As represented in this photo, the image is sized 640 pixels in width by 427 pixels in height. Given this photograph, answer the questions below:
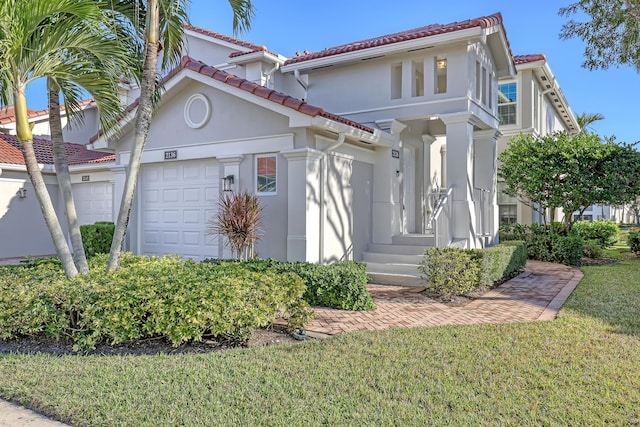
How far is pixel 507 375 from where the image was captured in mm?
4539

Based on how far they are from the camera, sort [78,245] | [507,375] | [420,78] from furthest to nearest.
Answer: [420,78] → [78,245] → [507,375]

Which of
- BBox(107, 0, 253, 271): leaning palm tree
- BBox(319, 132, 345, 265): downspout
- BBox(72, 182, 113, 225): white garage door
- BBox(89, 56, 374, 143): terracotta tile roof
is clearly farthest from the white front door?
BBox(72, 182, 113, 225): white garage door

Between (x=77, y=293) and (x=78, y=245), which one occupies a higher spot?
(x=78, y=245)

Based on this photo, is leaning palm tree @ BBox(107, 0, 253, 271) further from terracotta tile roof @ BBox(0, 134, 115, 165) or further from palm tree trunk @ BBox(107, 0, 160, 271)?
A: terracotta tile roof @ BBox(0, 134, 115, 165)

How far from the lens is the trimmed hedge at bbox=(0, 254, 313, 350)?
5359mm

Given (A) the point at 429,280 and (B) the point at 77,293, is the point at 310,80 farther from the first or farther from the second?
(B) the point at 77,293

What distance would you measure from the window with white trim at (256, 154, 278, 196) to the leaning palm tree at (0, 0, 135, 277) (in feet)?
13.2

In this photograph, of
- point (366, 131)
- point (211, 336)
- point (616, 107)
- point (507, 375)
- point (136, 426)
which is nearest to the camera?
point (136, 426)

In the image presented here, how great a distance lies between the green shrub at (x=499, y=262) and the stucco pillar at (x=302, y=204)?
11.0ft

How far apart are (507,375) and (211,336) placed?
137 inches

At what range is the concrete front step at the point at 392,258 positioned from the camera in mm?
10930

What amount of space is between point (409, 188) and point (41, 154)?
13.1 meters

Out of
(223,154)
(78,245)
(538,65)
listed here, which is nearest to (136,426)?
(78,245)

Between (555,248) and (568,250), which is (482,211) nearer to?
(555,248)
